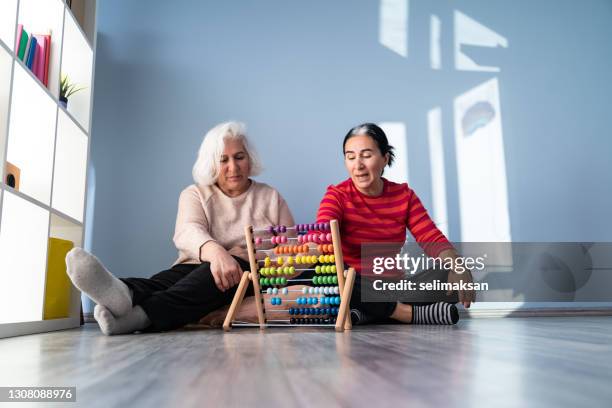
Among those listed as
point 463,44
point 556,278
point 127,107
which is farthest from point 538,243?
point 127,107

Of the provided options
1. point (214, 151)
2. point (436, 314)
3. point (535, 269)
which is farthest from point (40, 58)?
point (535, 269)

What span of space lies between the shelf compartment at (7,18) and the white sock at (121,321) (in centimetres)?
81

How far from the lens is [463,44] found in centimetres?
303

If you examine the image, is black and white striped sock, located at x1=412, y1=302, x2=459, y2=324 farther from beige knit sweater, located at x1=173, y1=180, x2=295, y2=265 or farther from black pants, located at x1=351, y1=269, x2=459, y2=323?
beige knit sweater, located at x1=173, y1=180, x2=295, y2=265

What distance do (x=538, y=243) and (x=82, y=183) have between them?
91.8 inches

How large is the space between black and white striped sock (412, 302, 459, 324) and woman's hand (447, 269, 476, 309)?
0.05m

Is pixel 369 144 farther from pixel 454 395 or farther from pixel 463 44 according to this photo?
pixel 454 395

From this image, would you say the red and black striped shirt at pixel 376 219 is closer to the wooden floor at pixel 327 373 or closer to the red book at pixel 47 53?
the wooden floor at pixel 327 373

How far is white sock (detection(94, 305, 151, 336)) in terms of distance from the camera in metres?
1.47

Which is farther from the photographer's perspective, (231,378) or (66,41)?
(66,41)

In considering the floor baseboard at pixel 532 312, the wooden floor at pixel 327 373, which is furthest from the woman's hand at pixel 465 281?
the floor baseboard at pixel 532 312

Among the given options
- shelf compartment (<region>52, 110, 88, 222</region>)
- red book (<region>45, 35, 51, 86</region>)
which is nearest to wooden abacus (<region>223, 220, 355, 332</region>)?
shelf compartment (<region>52, 110, 88, 222</region>)

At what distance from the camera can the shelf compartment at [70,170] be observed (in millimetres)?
2111

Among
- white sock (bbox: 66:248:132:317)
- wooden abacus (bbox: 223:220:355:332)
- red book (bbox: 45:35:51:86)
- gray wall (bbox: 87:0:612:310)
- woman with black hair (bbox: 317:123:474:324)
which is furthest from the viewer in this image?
gray wall (bbox: 87:0:612:310)
